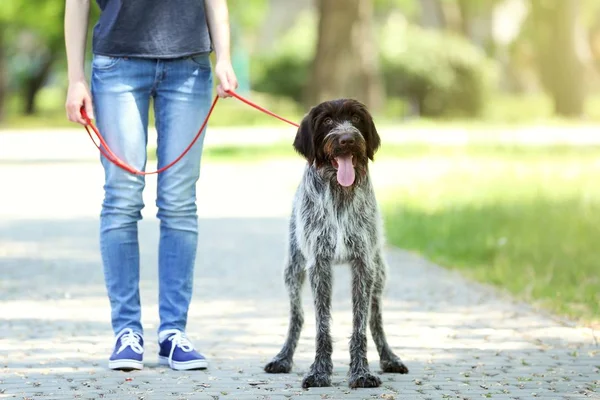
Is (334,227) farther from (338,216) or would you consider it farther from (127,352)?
(127,352)

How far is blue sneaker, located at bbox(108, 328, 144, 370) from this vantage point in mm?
6047

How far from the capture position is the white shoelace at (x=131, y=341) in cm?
610

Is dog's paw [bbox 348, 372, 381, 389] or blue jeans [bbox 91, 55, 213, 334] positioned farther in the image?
blue jeans [bbox 91, 55, 213, 334]

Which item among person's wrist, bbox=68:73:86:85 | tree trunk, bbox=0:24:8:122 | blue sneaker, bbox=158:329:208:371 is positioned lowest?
blue sneaker, bbox=158:329:208:371

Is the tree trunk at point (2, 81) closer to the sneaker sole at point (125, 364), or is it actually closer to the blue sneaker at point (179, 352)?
the blue sneaker at point (179, 352)

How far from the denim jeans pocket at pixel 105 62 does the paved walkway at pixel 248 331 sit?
1.56 meters

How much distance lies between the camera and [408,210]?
1371cm

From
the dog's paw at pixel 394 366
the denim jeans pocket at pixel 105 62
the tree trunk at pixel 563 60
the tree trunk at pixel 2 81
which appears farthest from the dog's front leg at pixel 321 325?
the tree trunk at pixel 2 81

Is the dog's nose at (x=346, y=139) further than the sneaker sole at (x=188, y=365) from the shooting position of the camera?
No

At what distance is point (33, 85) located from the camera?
4338cm

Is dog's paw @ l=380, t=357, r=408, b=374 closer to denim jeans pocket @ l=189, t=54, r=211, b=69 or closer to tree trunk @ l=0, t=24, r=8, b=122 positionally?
denim jeans pocket @ l=189, t=54, r=211, b=69

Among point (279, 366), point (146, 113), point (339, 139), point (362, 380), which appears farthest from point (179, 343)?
point (339, 139)

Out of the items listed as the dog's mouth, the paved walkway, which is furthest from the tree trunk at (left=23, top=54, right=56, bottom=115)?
the dog's mouth

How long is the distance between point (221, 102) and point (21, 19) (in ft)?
27.5
